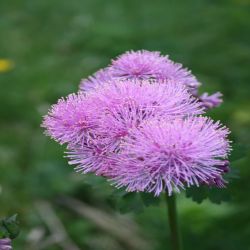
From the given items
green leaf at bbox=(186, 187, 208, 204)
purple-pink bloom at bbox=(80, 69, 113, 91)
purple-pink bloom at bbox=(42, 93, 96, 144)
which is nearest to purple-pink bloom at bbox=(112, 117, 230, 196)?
purple-pink bloom at bbox=(42, 93, 96, 144)

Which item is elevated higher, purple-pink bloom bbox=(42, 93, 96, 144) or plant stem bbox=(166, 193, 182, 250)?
purple-pink bloom bbox=(42, 93, 96, 144)

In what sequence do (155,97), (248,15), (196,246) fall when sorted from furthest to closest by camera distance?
1. (248,15)
2. (196,246)
3. (155,97)

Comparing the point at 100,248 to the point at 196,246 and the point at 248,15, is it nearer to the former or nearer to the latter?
the point at 196,246

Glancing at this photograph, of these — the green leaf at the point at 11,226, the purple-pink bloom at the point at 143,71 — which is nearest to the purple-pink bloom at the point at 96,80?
the purple-pink bloom at the point at 143,71

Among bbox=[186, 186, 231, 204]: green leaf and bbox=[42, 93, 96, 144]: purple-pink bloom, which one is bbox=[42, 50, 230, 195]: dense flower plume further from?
bbox=[186, 186, 231, 204]: green leaf

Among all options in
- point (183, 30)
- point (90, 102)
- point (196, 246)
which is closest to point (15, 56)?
point (183, 30)

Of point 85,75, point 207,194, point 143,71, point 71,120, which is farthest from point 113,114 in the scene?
point 85,75

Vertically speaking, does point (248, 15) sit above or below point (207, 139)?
above
